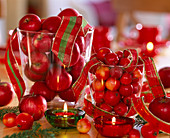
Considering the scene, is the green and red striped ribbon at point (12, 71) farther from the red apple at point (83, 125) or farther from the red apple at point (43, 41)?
the red apple at point (83, 125)

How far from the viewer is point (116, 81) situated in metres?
0.69

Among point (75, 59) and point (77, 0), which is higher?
point (77, 0)

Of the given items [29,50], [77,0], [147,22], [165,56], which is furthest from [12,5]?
[29,50]

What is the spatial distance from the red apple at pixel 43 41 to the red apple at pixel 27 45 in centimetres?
2

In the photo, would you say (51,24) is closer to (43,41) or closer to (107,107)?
(43,41)

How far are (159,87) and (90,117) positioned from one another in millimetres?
177

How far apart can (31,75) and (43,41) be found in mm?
107

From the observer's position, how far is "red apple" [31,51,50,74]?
2.50ft

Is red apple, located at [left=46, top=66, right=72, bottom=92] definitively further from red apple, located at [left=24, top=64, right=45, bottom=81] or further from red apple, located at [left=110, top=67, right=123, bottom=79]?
red apple, located at [left=110, top=67, right=123, bottom=79]

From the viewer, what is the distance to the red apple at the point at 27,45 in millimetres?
772

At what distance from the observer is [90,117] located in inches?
30.9

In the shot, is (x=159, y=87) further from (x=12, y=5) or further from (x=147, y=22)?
(x=147, y=22)

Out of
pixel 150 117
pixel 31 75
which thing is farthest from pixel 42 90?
pixel 150 117

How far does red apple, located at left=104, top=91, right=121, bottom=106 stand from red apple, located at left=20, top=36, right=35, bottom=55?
212 mm
